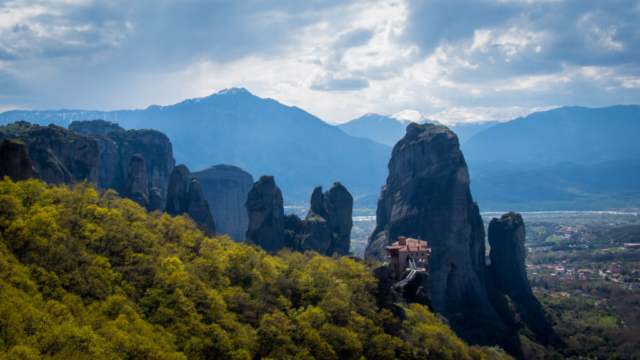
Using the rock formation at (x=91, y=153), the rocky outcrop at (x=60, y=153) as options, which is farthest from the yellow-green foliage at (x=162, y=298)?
the rock formation at (x=91, y=153)

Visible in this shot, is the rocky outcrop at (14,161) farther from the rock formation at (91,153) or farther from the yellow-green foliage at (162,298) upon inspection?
the rock formation at (91,153)

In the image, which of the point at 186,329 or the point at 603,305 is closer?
the point at 186,329

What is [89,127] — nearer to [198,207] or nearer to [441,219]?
[198,207]

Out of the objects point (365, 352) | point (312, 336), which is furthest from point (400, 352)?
point (312, 336)

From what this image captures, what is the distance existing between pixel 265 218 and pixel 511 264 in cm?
6038

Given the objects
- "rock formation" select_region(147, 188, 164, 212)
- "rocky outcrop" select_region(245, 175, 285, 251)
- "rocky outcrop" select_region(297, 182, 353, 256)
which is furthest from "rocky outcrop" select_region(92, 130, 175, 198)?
"rocky outcrop" select_region(297, 182, 353, 256)

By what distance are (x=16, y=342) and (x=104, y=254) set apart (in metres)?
19.1

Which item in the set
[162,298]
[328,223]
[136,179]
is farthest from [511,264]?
[162,298]

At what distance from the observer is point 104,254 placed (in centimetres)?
4856

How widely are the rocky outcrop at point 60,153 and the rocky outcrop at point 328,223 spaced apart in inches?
1992

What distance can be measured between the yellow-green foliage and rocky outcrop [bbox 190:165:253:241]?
10716 centimetres

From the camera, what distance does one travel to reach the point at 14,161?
58344 mm

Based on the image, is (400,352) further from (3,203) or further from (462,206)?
(462,206)

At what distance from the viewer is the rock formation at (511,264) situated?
113 meters
